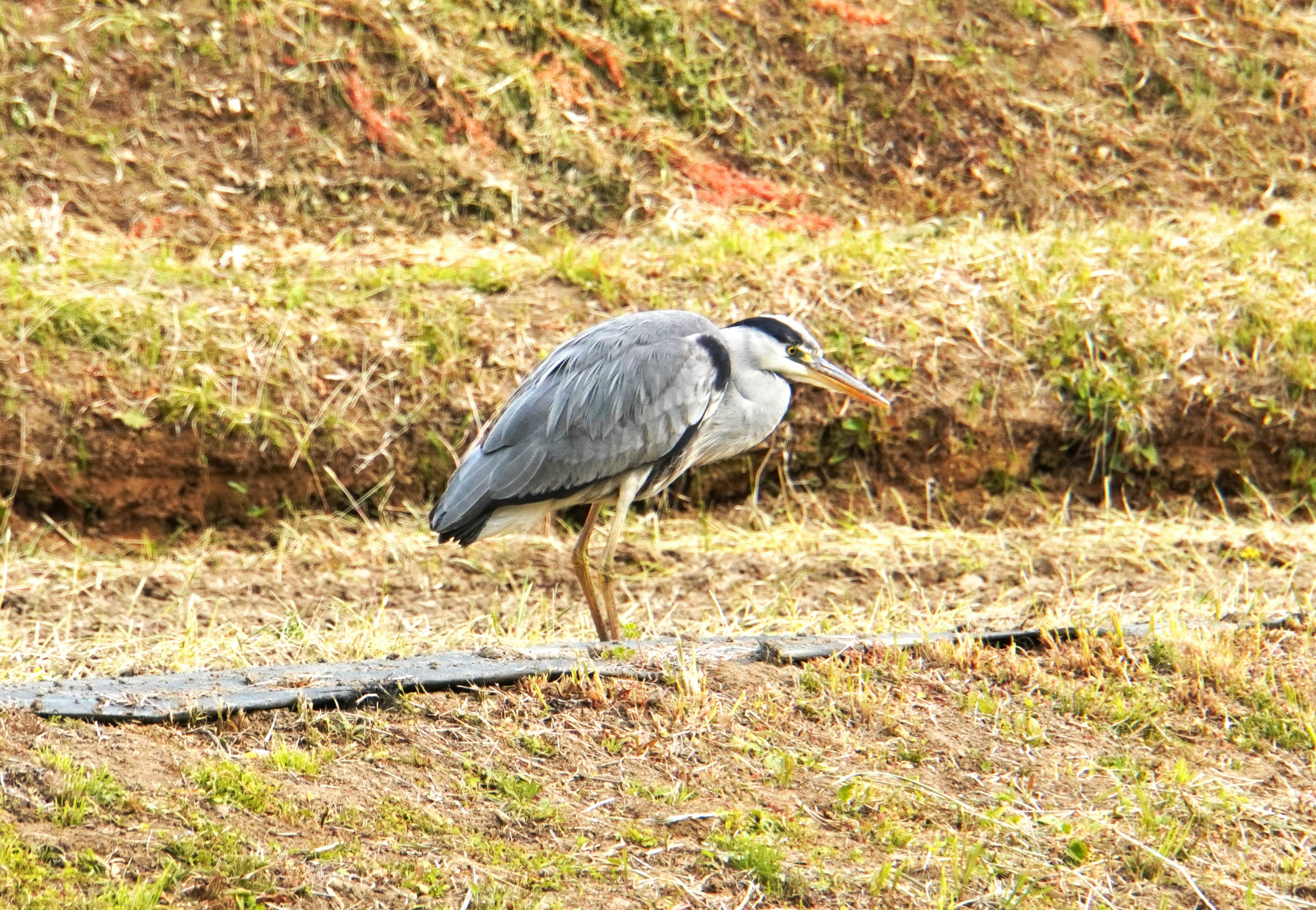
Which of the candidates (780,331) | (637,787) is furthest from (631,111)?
(637,787)

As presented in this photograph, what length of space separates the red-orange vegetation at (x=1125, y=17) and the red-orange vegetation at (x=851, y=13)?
1710 millimetres

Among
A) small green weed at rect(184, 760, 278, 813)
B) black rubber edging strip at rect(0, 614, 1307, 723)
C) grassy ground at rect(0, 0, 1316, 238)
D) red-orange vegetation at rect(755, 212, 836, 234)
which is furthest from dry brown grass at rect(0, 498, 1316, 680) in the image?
grassy ground at rect(0, 0, 1316, 238)

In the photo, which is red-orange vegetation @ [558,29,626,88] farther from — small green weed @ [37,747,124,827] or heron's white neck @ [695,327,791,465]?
small green weed @ [37,747,124,827]

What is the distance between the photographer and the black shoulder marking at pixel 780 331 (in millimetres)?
5520

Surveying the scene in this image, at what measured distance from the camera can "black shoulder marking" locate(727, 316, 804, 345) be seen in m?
5.52

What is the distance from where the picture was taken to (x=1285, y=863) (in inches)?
132

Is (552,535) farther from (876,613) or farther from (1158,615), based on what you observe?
(1158,615)

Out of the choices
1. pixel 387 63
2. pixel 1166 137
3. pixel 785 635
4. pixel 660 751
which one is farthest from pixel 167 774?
pixel 1166 137

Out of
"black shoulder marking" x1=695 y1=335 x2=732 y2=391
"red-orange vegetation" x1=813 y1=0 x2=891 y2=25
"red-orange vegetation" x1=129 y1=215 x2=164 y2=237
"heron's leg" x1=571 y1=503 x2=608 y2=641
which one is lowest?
"heron's leg" x1=571 y1=503 x2=608 y2=641

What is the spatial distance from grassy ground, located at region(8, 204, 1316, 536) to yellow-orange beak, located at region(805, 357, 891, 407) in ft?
5.49

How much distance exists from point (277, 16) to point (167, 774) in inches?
277

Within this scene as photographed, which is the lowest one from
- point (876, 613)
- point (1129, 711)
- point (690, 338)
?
point (876, 613)

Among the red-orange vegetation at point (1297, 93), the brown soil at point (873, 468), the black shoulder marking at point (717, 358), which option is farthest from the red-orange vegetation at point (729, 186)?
the black shoulder marking at point (717, 358)

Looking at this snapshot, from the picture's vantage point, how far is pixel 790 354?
556 cm
